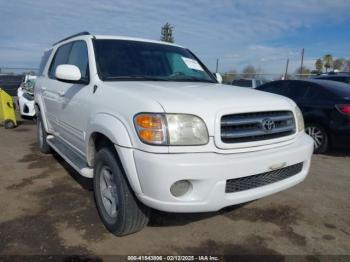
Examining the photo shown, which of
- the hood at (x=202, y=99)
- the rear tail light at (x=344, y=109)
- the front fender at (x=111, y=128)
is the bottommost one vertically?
the rear tail light at (x=344, y=109)

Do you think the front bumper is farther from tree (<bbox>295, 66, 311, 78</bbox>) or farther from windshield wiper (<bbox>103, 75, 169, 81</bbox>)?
tree (<bbox>295, 66, 311, 78</bbox>)

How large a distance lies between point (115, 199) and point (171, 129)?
0.98 metres

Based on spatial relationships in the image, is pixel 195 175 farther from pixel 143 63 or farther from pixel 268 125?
pixel 143 63

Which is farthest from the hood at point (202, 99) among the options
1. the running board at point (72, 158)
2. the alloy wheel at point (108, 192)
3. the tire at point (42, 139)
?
the tire at point (42, 139)

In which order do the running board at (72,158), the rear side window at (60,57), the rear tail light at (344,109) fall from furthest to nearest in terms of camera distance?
the rear tail light at (344,109) < the rear side window at (60,57) < the running board at (72,158)

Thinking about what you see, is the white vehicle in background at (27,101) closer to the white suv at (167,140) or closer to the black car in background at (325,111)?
the white suv at (167,140)

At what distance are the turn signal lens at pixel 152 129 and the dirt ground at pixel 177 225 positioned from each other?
104 cm

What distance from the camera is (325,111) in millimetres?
6379

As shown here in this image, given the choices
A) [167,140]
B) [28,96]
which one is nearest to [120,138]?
[167,140]

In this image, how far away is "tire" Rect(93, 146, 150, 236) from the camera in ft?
9.38

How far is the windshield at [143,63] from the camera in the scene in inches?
144

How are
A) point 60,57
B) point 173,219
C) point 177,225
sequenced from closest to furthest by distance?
point 177,225 < point 173,219 < point 60,57

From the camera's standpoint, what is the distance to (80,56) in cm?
413

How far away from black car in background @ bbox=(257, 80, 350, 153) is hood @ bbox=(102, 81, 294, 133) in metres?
3.31
